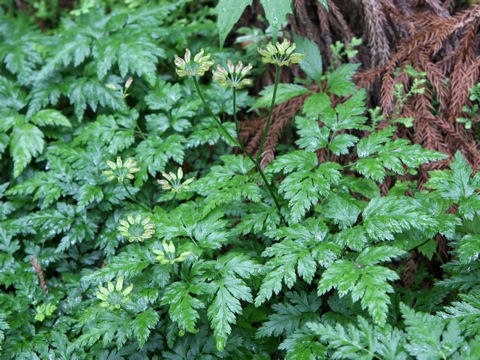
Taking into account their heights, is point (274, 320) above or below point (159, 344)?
above

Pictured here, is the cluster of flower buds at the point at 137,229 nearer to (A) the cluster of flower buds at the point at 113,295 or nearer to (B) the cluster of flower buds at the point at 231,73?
(A) the cluster of flower buds at the point at 113,295

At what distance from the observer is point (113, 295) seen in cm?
216

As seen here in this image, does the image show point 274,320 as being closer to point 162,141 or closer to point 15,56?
point 162,141

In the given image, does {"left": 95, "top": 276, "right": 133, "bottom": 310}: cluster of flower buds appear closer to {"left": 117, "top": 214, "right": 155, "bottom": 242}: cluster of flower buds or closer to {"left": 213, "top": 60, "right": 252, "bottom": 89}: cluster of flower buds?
{"left": 117, "top": 214, "right": 155, "bottom": 242}: cluster of flower buds

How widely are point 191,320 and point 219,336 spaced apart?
0.52 feet

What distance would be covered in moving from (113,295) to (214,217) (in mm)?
721

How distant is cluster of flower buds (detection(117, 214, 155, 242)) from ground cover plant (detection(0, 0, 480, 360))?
1cm

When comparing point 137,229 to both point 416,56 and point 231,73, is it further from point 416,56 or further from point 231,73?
point 416,56

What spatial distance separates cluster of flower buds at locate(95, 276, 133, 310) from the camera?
2.11 m

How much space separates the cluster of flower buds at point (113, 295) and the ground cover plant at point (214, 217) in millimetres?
10

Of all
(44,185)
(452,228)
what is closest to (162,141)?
(44,185)

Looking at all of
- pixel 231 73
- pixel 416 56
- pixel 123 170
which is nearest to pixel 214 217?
pixel 123 170

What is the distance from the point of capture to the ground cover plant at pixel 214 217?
77.0 inches

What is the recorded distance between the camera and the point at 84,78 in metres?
3.41
